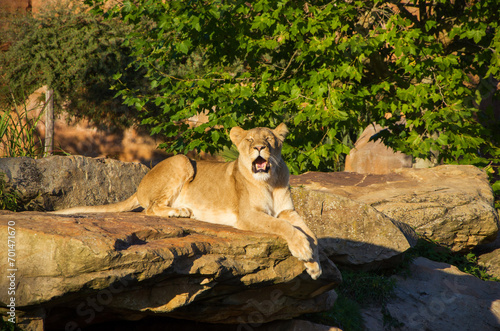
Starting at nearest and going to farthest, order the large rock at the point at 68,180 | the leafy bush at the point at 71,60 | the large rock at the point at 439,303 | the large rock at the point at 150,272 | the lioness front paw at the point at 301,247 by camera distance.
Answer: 1. the large rock at the point at 150,272
2. the lioness front paw at the point at 301,247
3. the large rock at the point at 68,180
4. the large rock at the point at 439,303
5. the leafy bush at the point at 71,60

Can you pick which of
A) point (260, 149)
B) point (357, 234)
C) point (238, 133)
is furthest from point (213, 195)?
point (357, 234)

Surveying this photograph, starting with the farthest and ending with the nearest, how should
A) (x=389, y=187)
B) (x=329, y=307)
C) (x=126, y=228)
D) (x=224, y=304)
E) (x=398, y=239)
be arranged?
1. (x=389, y=187)
2. (x=398, y=239)
3. (x=329, y=307)
4. (x=224, y=304)
5. (x=126, y=228)

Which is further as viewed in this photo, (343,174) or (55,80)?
(55,80)

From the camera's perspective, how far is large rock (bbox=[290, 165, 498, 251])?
28.0 feet

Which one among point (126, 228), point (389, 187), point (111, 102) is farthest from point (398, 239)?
point (111, 102)

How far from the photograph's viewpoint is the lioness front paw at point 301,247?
4.60m

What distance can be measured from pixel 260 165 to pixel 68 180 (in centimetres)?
304

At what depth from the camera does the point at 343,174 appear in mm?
10859

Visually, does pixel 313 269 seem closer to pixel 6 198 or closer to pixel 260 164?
pixel 260 164

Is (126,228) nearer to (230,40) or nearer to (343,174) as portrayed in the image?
(230,40)

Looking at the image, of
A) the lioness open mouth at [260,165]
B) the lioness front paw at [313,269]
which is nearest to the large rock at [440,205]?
the lioness open mouth at [260,165]

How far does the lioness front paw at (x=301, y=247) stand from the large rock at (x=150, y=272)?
0.16m

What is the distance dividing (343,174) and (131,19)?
5.38 meters

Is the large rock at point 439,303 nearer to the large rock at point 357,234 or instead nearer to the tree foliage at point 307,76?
the large rock at point 357,234
